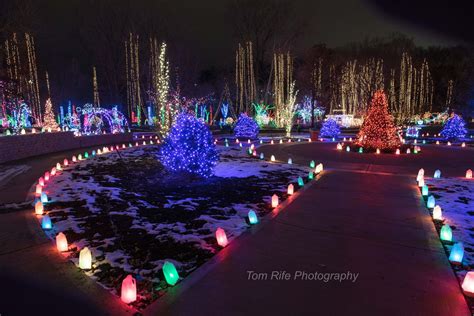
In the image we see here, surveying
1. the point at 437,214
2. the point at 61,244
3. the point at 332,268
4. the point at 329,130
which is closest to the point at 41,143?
the point at 61,244

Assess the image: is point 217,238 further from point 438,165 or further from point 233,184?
point 438,165

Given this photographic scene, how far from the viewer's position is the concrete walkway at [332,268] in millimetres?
3576

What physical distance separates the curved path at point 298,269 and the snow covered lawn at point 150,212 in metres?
0.31

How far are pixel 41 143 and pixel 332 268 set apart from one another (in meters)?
17.0

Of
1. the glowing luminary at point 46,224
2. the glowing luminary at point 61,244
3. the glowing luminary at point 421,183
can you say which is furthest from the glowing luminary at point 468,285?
the glowing luminary at point 46,224

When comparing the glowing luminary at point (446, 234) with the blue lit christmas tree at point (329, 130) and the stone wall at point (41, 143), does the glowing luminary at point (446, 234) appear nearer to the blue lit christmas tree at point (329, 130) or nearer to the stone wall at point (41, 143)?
the stone wall at point (41, 143)

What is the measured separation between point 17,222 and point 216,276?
442 cm

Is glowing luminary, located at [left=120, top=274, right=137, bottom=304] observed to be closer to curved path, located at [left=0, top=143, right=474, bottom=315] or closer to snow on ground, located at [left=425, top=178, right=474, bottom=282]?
curved path, located at [left=0, top=143, right=474, bottom=315]

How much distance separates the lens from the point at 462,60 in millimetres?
48469

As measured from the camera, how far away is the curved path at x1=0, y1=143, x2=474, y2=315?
3.59 m

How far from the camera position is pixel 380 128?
52.9 feet

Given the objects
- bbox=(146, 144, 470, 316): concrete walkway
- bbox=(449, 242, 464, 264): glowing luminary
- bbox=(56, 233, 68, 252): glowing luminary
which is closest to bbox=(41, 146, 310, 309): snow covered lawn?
bbox=(56, 233, 68, 252): glowing luminary

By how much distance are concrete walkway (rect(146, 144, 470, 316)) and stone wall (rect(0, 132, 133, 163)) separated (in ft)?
43.6

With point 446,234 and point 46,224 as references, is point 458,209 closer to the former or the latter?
point 446,234
